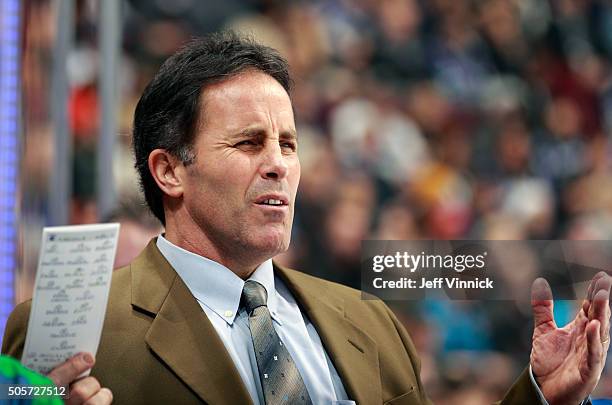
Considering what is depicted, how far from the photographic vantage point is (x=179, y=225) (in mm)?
1832

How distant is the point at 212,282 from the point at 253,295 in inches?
3.3

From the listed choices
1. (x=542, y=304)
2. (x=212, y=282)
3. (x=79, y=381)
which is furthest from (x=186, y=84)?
(x=542, y=304)

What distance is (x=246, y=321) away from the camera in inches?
68.0

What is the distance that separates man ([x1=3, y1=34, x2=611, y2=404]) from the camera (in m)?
1.58

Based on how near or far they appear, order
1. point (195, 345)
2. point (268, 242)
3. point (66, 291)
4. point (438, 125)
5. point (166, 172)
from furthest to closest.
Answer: point (438, 125)
point (166, 172)
point (268, 242)
point (195, 345)
point (66, 291)

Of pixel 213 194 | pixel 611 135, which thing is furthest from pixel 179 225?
pixel 611 135

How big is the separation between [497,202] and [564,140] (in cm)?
47

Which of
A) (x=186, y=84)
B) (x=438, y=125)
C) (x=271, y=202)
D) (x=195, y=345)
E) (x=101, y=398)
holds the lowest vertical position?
(x=101, y=398)

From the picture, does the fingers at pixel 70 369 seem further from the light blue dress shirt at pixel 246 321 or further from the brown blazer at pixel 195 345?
the light blue dress shirt at pixel 246 321

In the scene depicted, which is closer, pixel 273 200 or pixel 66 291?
pixel 66 291

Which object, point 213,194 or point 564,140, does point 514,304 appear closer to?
point 564,140

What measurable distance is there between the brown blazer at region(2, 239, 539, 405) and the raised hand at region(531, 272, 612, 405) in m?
0.05

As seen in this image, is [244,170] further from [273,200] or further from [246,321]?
[246,321]

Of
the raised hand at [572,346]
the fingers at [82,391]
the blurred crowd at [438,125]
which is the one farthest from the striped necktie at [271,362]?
the blurred crowd at [438,125]
